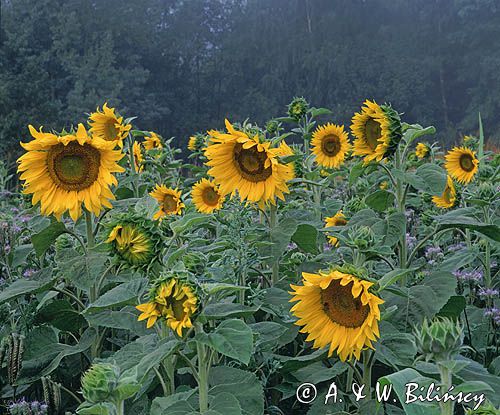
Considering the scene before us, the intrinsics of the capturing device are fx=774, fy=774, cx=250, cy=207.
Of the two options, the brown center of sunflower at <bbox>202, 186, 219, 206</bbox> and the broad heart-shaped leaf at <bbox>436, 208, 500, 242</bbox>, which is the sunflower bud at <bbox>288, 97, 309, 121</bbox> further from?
the broad heart-shaped leaf at <bbox>436, 208, 500, 242</bbox>

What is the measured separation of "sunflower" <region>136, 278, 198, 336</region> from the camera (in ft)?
3.88

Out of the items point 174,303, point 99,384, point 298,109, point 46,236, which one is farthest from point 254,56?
point 99,384

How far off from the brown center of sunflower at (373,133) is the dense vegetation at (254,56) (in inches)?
753

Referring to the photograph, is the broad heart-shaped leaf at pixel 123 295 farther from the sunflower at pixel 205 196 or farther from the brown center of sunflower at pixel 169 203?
the brown center of sunflower at pixel 169 203

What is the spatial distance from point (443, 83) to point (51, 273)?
24.5m

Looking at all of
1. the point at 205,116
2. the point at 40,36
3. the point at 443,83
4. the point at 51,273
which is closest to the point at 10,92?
the point at 40,36

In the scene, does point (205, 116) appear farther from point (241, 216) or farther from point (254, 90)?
point (241, 216)

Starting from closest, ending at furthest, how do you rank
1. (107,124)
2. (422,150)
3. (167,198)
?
1. (107,124)
2. (167,198)
3. (422,150)

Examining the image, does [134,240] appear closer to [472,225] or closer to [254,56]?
[472,225]

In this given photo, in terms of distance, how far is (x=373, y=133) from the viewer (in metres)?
1.93

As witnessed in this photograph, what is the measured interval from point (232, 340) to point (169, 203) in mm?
1576

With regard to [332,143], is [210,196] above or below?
below

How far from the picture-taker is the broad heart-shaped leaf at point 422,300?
1.56 m

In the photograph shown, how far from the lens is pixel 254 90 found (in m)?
26.1
